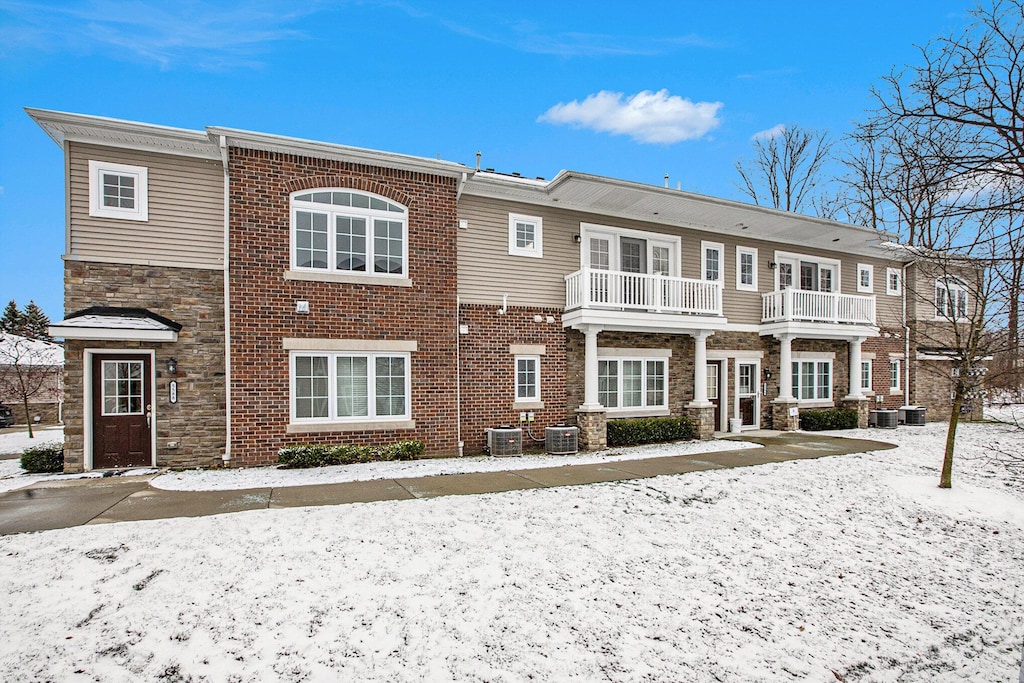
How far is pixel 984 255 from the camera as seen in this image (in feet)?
16.8

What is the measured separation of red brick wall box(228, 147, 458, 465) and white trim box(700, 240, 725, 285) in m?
7.79

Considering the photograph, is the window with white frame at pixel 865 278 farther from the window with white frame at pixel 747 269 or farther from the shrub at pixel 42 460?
the shrub at pixel 42 460

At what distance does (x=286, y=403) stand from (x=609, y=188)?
8.69 meters

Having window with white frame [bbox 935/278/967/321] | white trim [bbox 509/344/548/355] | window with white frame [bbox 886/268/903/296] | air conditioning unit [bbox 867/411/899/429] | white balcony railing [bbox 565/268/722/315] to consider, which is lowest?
air conditioning unit [bbox 867/411/899/429]

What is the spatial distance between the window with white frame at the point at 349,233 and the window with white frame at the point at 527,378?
12.0 ft

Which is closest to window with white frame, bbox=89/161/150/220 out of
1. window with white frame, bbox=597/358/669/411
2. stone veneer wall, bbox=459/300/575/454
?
stone veneer wall, bbox=459/300/575/454

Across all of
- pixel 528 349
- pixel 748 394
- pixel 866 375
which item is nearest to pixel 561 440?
pixel 528 349

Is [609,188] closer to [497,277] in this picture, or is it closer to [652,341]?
[497,277]

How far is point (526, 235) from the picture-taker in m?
13.1

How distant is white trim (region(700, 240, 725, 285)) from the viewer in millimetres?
15422

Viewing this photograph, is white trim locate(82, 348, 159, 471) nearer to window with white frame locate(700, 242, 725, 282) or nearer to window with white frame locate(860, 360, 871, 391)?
window with white frame locate(700, 242, 725, 282)

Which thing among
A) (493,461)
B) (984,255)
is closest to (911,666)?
(984,255)

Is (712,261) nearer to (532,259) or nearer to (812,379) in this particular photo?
(812,379)

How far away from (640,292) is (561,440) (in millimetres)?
4326
